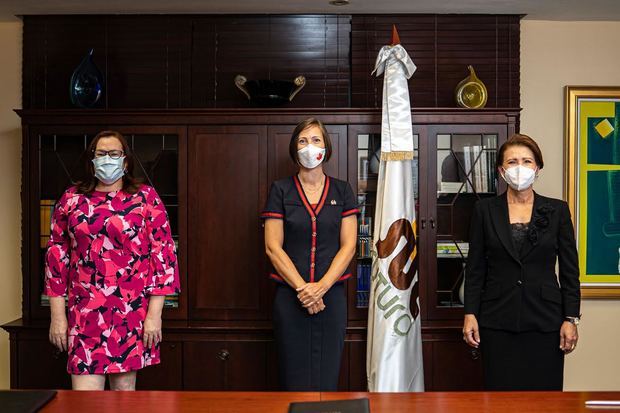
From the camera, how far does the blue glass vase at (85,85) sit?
3.74 m

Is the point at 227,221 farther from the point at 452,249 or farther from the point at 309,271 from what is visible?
the point at 452,249

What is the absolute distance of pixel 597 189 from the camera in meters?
4.04

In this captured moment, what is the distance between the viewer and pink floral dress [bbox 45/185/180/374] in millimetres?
2771

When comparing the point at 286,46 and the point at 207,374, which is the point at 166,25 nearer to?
the point at 286,46

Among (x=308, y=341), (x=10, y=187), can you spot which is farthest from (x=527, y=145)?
(x=10, y=187)

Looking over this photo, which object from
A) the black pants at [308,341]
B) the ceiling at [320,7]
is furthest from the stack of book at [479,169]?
the black pants at [308,341]

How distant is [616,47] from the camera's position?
405 cm

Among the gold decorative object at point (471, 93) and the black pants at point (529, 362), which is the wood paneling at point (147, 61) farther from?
the black pants at point (529, 362)

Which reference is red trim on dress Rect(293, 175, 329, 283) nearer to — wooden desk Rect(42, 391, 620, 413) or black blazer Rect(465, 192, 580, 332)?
black blazer Rect(465, 192, 580, 332)

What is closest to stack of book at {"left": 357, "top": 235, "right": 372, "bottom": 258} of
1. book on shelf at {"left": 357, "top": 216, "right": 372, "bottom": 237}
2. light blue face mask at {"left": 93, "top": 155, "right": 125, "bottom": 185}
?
book on shelf at {"left": 357, "top": 216, "right": 372, "bottom": 237}

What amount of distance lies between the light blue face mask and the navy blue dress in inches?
27.1

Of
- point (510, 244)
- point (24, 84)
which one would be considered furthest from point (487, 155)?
point (24, 84)

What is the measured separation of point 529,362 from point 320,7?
2217 millimetres

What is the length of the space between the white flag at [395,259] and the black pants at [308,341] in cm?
42
